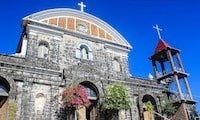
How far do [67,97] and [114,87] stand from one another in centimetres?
378

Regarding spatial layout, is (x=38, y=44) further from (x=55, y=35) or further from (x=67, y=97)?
(x=67, y=97)

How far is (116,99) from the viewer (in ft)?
61.5

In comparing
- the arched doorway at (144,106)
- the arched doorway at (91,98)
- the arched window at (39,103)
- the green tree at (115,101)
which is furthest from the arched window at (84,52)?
the arched doorway at (144,106)

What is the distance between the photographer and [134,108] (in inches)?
831

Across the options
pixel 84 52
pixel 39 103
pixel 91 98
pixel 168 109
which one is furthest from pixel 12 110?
pixel 168 109

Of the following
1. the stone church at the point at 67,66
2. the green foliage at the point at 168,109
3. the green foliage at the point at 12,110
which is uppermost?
the stone church at the point at 67,66

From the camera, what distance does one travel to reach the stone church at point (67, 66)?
1733 cm

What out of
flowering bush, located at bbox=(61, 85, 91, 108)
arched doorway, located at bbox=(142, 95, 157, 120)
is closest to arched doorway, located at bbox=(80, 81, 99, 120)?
flowering bush, located at bbox=(61, 85, 91, 108)

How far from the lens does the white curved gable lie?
21422 mm

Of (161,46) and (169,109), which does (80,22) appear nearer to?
(161,46)

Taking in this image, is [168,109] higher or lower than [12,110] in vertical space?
higher

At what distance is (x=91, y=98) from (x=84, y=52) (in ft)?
13.3

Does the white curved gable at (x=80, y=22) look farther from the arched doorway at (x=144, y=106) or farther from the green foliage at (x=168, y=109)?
the green foliage at (x=168, y=109)

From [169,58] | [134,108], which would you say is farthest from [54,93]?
[169,58]
